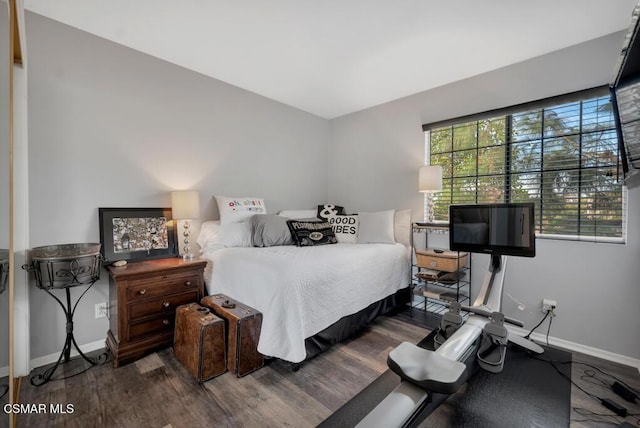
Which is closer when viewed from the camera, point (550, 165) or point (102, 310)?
point (102, 310)

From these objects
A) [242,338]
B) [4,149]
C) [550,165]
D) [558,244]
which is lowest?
[242,338]

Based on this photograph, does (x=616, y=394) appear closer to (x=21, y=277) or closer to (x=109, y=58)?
(x=21, y=277)

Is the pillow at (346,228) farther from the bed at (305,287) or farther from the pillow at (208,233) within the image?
the pillow at (208,233)

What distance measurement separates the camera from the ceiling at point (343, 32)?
1952mm

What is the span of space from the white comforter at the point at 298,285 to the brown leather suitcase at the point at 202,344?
0.88 ft

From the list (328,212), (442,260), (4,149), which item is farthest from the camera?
(328,212)

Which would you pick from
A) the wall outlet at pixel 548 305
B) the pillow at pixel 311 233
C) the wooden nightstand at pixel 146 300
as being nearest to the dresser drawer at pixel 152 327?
the wooden nightstand at pixel 146 300

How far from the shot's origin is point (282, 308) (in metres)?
1.85

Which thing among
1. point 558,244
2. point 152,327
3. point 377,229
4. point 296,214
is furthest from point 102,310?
point 558,244

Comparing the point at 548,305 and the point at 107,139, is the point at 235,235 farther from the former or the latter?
the point at 548,305

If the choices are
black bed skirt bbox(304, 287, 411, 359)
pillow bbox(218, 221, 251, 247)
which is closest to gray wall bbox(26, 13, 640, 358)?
pillow bbox(218, 221, 251, 247)

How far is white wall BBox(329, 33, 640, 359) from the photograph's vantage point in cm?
216

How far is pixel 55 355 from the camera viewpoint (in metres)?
2.09

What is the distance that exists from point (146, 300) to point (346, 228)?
2.13 meters
